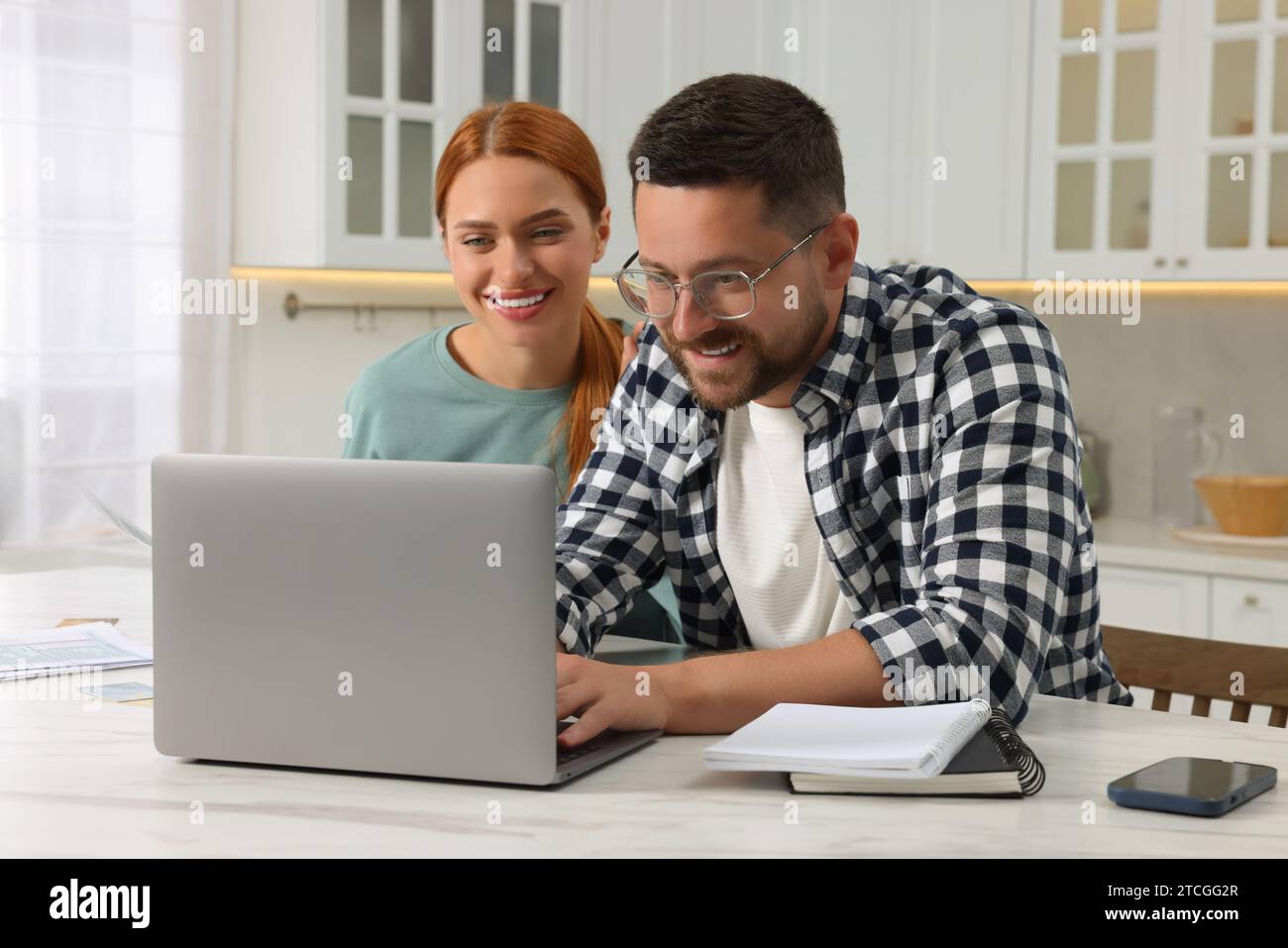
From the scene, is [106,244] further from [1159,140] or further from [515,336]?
[1159,140]

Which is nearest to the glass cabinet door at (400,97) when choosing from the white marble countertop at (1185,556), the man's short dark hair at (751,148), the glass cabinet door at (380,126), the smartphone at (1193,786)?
the glass cabinet door at (380,126)

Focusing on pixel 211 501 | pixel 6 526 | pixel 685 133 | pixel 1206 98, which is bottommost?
pixel 6 526

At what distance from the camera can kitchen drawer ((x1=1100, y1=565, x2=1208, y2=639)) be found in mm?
3232

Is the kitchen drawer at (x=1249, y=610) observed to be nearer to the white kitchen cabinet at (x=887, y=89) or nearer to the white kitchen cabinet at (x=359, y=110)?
the white kitchen cabinet at (x=887, y=89)

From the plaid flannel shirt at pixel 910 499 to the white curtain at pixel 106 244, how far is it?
1879 mm

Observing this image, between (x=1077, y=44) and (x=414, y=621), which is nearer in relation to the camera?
(x=414, y=621)

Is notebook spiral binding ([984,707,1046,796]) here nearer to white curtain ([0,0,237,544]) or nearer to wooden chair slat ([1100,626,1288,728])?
wooden chair slat ([1100,626,1288,728])

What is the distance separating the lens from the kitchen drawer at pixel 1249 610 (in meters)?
3.10

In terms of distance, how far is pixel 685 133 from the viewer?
1464 millimetres

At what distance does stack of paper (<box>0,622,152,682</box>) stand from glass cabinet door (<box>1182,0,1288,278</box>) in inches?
102

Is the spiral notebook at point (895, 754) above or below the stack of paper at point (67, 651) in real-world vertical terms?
above
